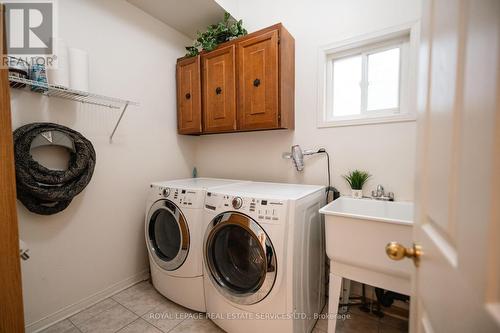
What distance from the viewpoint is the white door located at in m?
0.33

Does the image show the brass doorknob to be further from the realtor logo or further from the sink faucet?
the realtor logo

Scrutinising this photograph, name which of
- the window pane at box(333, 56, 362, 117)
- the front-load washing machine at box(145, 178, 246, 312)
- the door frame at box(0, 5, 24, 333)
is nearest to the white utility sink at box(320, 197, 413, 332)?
the front-load washing machine at box(145, 178, 246, 312)

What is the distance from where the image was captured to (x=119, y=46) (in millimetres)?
1966

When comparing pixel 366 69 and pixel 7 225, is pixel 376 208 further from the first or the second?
pixel 7 225

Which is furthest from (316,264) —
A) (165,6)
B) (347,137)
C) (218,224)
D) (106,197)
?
(165,6)

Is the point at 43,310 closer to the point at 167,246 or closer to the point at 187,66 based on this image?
the point at 167,246

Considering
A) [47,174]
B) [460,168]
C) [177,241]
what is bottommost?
[177,241]

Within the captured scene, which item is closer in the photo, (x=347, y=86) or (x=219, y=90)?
(x=347, y=86)

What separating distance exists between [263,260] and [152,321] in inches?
41.1

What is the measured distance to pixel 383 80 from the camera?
5.73 feet

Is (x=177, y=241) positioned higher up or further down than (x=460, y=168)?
further down

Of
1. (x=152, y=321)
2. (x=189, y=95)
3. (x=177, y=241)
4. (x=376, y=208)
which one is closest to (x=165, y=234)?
(x=177, y=241)

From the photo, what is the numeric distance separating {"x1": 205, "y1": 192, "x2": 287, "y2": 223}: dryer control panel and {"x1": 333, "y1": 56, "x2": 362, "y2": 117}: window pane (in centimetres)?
114

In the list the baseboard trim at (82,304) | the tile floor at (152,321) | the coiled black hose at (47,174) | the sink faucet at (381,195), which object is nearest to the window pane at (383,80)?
the sink faucet at (381,195)
